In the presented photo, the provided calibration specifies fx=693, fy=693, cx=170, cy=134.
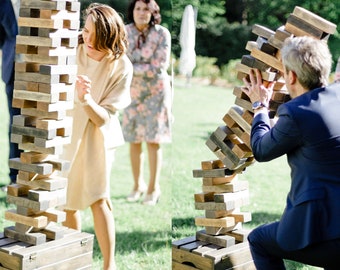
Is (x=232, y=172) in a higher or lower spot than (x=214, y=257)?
higher

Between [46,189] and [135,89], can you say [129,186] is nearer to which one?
[135,89]

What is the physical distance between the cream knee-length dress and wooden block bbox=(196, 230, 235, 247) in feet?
2.10

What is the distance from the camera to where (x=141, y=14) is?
654 centimetres

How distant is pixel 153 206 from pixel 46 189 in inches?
104

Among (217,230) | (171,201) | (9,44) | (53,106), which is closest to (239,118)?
(217,230)

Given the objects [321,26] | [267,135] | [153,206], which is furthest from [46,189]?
[153,206]

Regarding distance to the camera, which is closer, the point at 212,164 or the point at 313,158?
the point at 313,158

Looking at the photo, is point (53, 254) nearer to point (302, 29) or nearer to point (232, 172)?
point (232, 172)

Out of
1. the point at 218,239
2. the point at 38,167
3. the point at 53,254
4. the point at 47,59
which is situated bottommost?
the point at 53,254

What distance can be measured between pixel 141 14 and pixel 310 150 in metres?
3.71

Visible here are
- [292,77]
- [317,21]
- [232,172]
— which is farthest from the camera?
[232,172]

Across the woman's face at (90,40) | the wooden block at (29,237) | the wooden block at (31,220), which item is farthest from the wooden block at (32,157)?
the woman's face at (90,40)

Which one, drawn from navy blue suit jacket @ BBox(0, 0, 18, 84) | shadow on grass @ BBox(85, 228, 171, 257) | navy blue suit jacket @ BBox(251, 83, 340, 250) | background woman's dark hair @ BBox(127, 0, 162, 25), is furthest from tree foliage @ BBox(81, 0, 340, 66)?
navy blue suit jacket @ BBox(251, 83, 340, 250)

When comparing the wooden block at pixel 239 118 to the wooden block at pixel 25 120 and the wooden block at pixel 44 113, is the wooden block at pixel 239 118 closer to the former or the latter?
the wooden block at pixel 44 113
